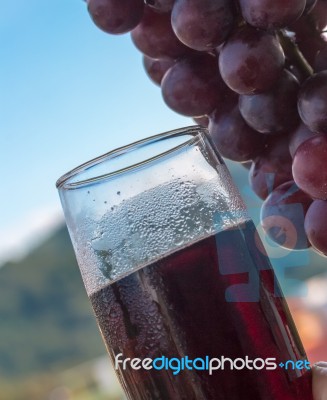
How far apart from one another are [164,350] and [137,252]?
65 millimetres

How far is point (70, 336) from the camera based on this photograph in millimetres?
17516

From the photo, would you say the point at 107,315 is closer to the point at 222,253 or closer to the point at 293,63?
the point at 222,253

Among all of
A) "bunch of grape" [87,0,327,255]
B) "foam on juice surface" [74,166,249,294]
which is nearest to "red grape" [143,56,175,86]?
"bunch of grape" [87,0,327,255]

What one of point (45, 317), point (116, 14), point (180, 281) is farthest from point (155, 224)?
point (45, 317)

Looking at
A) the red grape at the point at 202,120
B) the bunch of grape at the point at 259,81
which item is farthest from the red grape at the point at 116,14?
the red grape at the point at 202,120

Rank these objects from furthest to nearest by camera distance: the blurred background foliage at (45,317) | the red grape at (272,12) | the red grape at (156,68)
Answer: the blurred background foliage at (45,317), the red grape at (156,68), the red grape at (272,12)

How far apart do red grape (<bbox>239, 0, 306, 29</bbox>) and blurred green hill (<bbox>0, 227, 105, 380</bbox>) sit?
53.0 feet

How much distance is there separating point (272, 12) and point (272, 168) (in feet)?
0.42

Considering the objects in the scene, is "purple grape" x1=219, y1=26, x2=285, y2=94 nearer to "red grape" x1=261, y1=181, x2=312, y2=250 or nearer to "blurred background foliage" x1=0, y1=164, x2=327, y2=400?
"red grape" x1=261, y1=181, x2=312, y2=250

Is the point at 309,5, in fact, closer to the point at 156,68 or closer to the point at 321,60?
the point at 321,60

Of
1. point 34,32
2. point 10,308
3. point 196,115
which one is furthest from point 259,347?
point 10,308

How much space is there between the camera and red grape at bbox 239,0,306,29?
0.41 metres

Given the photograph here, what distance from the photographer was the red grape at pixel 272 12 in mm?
412

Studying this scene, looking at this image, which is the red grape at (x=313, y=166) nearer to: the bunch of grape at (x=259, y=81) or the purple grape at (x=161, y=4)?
the bunch of grape at (x=259, y=81)
